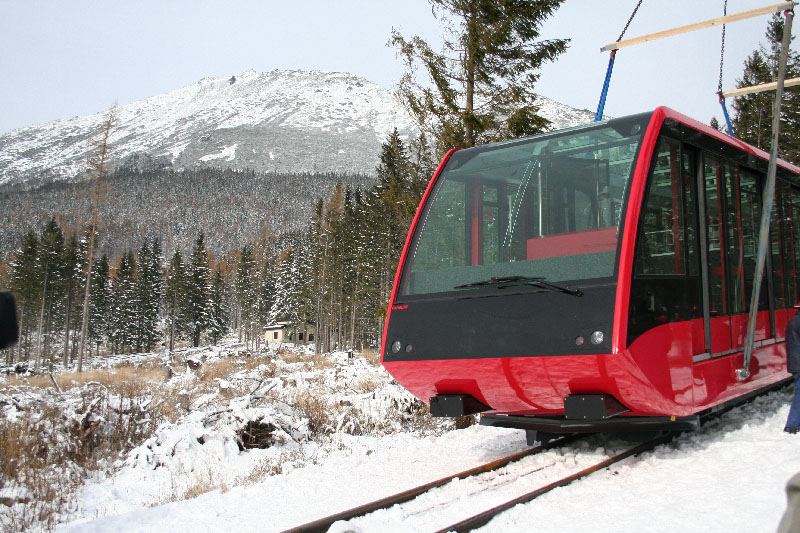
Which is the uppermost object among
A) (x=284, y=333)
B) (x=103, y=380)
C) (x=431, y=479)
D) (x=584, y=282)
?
(x=584, y=282)

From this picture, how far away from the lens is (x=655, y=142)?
577cm

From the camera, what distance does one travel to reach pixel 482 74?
1384 cm

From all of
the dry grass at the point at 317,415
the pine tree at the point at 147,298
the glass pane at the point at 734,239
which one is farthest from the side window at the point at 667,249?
the pine tree at the point at 147,298

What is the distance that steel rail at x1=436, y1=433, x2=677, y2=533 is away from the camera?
446 cm

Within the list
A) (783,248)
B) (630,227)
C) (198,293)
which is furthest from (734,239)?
(198,293)

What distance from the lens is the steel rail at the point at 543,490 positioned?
4457 mm

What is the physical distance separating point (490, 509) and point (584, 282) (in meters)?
1.92

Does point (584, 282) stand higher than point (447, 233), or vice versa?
point (447, 233)

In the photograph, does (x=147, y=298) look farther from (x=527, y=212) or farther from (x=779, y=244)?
(x=527, y=212)

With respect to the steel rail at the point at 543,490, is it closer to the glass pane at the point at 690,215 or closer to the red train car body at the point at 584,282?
the red train car body at the point at 584,282

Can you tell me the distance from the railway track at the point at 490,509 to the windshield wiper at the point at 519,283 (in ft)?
5.25

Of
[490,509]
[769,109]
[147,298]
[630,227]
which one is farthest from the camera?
[147,298]

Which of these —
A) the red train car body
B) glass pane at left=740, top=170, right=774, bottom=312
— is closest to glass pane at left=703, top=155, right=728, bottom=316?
the red train car body

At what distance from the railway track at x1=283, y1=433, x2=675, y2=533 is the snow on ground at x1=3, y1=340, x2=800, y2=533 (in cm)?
8
